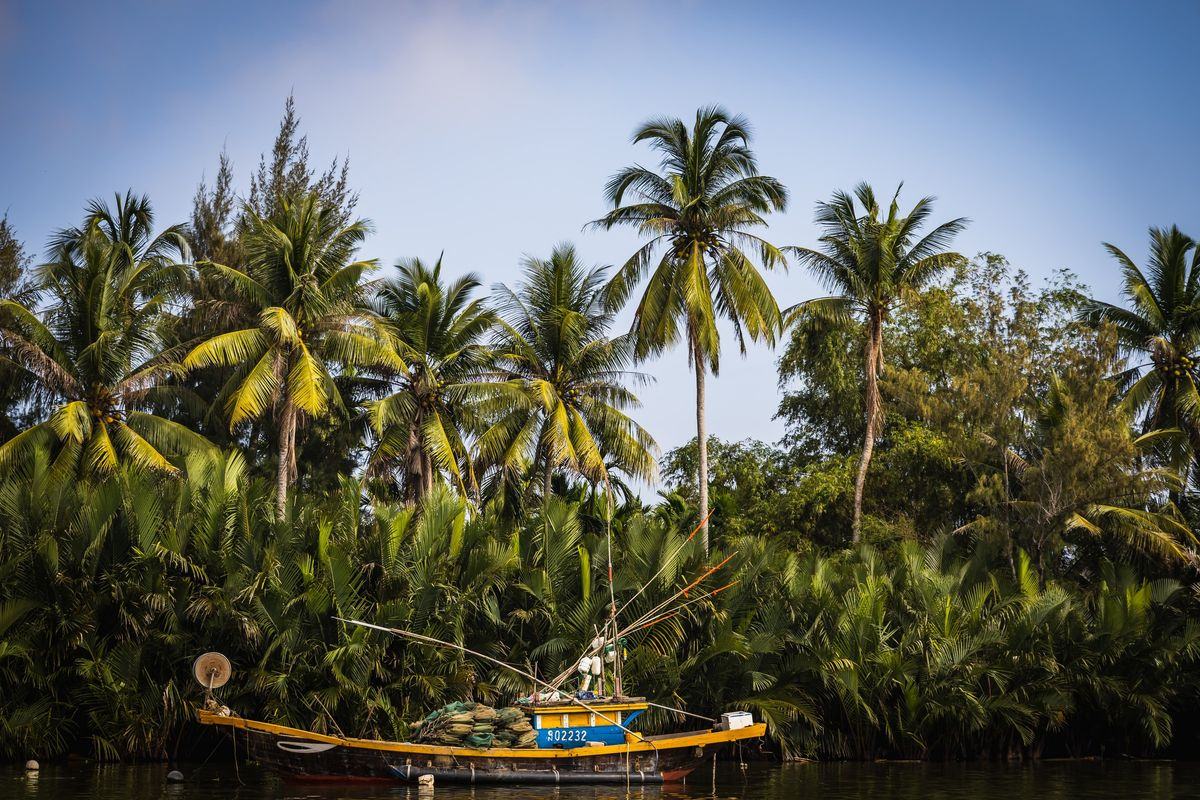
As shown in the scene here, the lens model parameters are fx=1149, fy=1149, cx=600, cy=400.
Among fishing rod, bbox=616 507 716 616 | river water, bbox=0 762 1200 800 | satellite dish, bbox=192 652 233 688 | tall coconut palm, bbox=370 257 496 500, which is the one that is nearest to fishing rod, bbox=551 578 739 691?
fishing rod, bbox=616 507 716 616

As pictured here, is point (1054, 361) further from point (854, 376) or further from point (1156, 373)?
point (854, 376)

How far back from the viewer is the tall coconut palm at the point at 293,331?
102ft

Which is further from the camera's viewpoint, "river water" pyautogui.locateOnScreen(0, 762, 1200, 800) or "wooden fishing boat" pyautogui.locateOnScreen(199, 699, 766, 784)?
"wooden fishing boat" pyautogui.locateOnScreen(199, 699, 766, 784)

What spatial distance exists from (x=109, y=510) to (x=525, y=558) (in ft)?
29.8

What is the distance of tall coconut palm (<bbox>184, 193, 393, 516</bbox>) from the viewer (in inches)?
1222

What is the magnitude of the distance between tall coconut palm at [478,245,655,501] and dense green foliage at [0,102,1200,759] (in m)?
0.13


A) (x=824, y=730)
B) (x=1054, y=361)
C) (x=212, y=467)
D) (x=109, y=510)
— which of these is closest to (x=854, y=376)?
(x=1054, y=361)

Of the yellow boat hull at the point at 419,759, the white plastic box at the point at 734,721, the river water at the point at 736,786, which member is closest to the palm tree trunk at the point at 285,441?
the river water at the point at 736,786

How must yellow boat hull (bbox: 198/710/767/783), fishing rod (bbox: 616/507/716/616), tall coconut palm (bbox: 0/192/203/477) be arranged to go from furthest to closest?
tall coconut palm (bbox: 0/192/203/477) → fishing rod (bbox: 616/507/716/616) → yellow boat hull (bbox: 198/710/767/783)

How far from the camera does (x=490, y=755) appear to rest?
20.8 metres

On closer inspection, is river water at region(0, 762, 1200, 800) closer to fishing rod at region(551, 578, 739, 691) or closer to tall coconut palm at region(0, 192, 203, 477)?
fishing rod at region(551, 578, 739, 691)

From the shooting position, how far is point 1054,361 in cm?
3603

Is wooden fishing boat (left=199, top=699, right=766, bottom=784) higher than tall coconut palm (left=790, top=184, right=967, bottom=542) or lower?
lower

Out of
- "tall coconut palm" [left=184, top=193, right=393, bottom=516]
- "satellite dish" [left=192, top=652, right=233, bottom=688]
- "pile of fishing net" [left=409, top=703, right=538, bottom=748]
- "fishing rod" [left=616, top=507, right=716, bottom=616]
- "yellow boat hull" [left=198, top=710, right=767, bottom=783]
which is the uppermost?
"tall coconut palm" [left=184, top=193, right=393, bottom=516]
